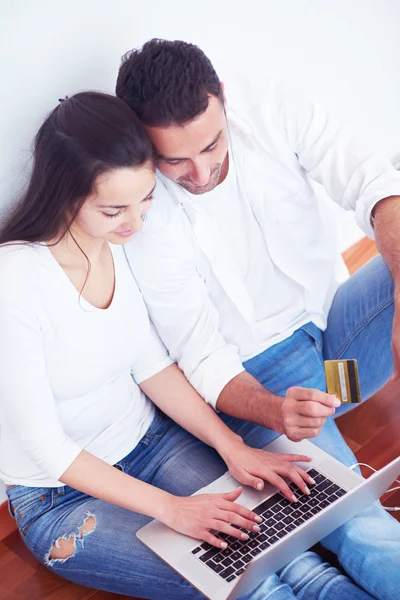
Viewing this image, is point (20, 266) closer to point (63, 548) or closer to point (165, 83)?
point (165, 83)

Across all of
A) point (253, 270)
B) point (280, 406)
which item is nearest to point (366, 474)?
point (280, 406)

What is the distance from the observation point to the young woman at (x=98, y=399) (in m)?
1.34

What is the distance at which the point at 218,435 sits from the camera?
5.25 feet

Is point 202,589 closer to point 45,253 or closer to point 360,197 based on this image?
point 45,253

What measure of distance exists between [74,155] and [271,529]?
2.53 ft

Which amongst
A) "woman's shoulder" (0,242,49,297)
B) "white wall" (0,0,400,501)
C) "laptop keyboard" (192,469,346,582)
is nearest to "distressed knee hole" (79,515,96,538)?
"laptop keyboard" (192,469,346,582)

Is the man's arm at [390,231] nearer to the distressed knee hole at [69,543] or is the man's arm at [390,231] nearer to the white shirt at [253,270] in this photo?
the white shirt at [253,270]


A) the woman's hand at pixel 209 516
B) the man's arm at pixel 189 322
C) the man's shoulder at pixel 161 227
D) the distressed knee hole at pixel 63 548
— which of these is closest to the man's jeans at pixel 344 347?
the man's arm at pixel 189 322

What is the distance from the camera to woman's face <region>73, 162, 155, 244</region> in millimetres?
1320

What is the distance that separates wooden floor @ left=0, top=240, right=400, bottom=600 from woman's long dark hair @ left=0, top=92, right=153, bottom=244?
0.82 m

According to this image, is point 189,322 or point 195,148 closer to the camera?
point 195,148

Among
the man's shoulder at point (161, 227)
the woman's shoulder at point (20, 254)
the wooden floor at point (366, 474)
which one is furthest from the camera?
the wooden floor at point (366, 474)

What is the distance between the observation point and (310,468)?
4.95 feet

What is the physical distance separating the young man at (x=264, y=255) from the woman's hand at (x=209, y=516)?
19 centimetres
